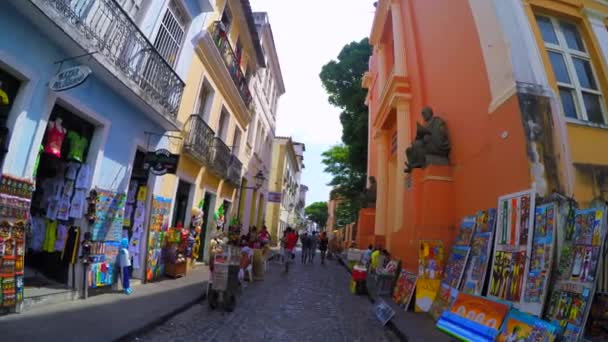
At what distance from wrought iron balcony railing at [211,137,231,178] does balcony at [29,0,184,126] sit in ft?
10.3

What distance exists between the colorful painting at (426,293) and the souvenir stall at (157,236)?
606 cm

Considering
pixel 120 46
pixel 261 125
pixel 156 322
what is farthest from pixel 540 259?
pixel 261 125

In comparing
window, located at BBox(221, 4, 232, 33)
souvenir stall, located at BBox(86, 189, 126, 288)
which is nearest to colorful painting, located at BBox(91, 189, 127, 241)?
souvenir stall, located at BBox(86, 189, 126, 288)

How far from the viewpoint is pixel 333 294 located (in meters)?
8.49

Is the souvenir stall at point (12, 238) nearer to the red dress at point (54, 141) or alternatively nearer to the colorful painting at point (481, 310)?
the red dress at point (54, 141)

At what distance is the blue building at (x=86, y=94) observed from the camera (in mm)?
4315

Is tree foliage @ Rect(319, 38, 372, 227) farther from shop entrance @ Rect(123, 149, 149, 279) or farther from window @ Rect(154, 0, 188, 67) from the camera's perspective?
shop entrance @ Rect(123, 149, 149, 279)

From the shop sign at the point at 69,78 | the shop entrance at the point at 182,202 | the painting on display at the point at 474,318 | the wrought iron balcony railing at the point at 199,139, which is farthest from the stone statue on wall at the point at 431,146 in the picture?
the shop sign at the point at 69,78

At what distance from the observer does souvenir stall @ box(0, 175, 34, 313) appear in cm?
413

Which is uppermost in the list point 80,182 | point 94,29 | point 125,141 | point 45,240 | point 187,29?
point 187,29

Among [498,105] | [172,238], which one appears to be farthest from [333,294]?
[498,105]

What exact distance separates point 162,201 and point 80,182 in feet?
8.36

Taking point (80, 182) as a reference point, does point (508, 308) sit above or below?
below

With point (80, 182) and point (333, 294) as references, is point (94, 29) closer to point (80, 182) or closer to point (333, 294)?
point (80, 182)
